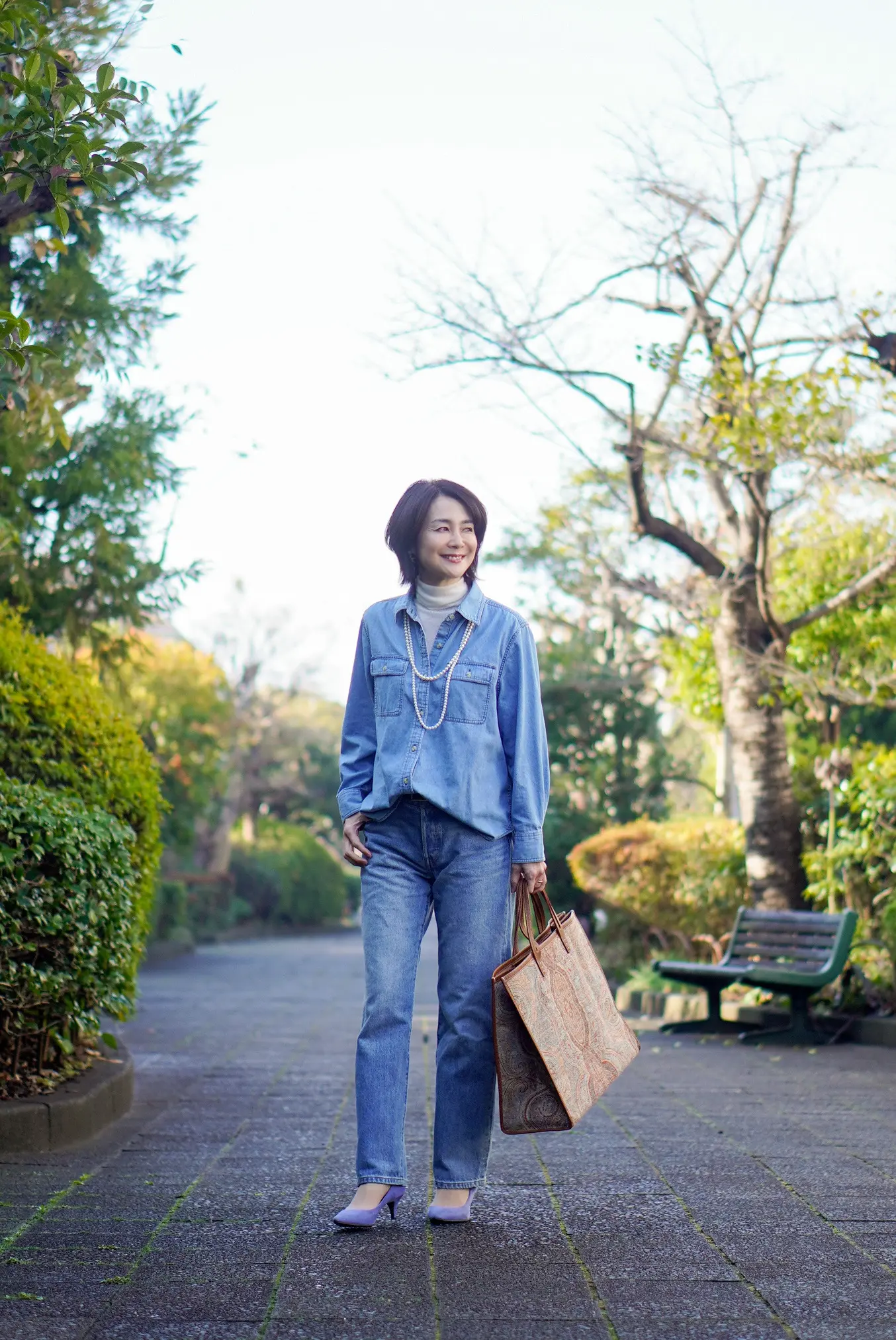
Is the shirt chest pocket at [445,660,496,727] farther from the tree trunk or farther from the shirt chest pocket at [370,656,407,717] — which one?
the tree trunk

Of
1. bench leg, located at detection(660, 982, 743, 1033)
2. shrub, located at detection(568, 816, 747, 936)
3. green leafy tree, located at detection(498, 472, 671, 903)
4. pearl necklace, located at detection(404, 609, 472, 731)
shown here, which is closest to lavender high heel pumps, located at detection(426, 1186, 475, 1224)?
pearl necklace, located at detection(404, 609, 472, 731)

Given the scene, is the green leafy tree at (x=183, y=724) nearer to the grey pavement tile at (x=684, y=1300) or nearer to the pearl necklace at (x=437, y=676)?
the pearl necklace at (x=437, y=676)

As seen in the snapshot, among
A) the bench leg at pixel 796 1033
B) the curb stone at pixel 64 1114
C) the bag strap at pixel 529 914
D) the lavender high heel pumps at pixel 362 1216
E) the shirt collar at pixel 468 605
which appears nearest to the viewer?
the lavender high heel pumps at pixel 362 1216

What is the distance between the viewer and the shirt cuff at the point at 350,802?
12.2ft

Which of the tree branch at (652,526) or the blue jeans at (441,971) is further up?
the tree branch at (652,526)

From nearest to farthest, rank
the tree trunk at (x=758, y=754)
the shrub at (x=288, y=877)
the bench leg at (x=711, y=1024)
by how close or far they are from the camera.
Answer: the bench leg at (x=711, y=1024) < the tree trunk at (x=758, y=754) < the shrub at (x=288, y=877)

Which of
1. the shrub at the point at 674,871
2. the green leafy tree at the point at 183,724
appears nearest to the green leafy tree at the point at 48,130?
the shrub at the point at 674,871

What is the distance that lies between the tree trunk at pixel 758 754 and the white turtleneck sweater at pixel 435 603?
637 centimetres

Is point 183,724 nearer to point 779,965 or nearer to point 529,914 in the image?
point 779,965

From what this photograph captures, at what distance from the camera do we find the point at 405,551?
3.89m

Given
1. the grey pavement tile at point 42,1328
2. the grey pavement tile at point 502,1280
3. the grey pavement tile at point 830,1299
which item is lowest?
the grey pavement tile at point 42,1328

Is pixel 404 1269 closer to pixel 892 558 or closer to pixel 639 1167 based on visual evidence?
pixel 639 1167

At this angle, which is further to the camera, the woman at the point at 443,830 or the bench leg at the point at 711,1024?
the bench leg at the point at 711,1024

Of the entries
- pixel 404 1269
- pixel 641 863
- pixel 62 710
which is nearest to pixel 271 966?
pixel 641 863
